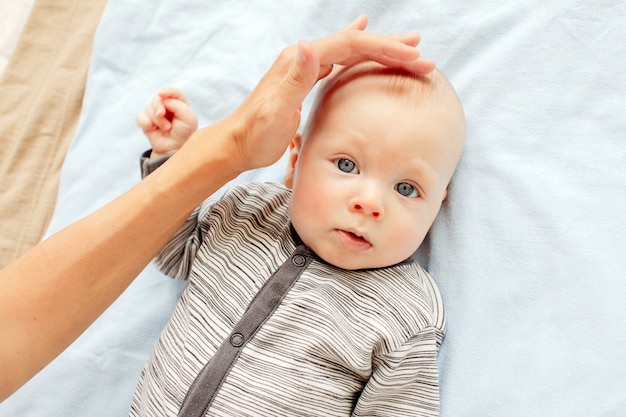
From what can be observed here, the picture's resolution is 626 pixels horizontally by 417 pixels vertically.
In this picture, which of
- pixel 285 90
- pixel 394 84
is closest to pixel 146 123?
pixel 285 90

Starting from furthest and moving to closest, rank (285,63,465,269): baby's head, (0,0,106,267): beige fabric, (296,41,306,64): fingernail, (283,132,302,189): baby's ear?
(0,0,106,267): beige fabric, (283,132,302,189): baby's ear, (285,63,465,269): baby's head, (296,41,306,64): fingernail

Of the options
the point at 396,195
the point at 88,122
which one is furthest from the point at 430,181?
the point at 88,122

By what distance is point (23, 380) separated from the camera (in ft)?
3.21

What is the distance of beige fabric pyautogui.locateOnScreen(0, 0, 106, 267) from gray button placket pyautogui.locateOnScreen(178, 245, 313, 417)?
0.63 metres

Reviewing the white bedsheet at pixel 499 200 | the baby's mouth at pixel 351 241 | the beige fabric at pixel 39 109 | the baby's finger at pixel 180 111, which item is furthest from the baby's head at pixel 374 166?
the beige fabric at pixel 39 109

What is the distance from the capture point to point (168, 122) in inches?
47.9

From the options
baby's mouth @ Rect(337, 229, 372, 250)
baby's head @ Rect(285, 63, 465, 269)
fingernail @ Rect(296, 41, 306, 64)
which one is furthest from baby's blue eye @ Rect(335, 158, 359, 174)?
fingernail @ Rect(296, 41, 306, 64)

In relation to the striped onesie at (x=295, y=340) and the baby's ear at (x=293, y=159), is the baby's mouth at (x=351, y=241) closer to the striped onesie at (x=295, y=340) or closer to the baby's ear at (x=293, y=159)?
the striped onesie at (x=295, y=340)

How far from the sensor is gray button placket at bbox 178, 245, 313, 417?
1.02 meters

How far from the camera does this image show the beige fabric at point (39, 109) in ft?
4.67

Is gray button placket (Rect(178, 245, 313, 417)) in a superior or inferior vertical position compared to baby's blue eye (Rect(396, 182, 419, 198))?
inferior

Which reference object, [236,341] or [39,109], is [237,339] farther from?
[39,109]

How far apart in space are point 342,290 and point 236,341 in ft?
0.66

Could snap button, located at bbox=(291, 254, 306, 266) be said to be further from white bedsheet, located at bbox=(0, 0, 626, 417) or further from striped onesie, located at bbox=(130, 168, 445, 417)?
white bedsheet, located at bbox=(0, 0, 626, 417)
